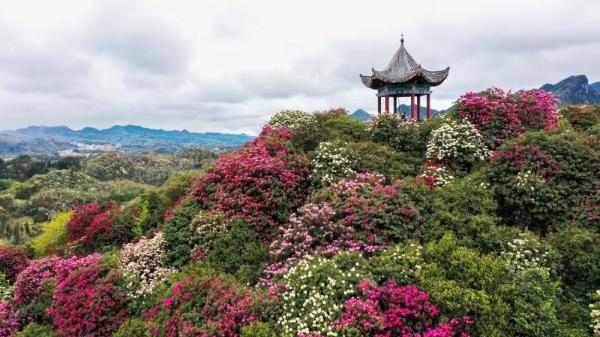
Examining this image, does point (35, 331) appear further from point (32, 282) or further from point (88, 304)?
point (32, 282)

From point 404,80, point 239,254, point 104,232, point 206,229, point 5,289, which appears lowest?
point 5,289

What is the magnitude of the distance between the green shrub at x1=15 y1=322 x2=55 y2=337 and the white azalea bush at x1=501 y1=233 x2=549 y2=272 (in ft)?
30.8

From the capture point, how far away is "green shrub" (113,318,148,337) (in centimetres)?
633

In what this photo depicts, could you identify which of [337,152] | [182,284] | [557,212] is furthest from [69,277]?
[557,212]

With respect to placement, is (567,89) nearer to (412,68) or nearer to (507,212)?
(412,68)

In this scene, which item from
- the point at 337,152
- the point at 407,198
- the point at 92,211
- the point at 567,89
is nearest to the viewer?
the point at 407,198

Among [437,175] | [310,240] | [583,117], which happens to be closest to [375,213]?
[310,240]

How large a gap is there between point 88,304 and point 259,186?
4.70 metres

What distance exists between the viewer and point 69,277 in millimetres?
8016

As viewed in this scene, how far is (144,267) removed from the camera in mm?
8430

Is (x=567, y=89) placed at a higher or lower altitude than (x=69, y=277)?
higher

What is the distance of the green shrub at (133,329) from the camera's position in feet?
20.8

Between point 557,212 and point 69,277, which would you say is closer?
point 557,212

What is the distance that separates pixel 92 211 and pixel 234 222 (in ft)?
28.1
